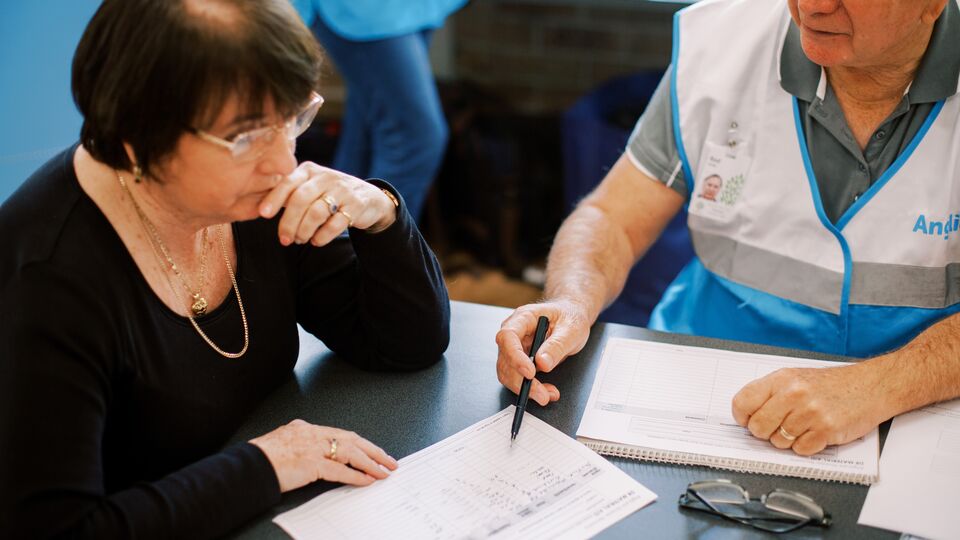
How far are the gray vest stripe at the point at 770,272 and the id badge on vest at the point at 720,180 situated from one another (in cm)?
5

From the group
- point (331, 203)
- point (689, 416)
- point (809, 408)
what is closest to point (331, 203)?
point (331, 203)

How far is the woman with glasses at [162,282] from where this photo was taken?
3.07ft

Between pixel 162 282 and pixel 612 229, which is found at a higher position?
Result: pixel 162 282

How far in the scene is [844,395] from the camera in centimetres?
117

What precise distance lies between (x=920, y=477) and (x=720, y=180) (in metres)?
0.66

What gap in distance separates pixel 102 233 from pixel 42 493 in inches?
11.1

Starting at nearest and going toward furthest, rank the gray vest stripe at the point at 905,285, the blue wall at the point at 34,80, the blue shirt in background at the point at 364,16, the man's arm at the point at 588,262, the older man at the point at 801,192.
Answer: the man's arm at the point at 588,262 < the older man at the point at 801,192 < the gray vest stripe at the point at 905,285 < the blue wall at the point at 34,80 < the blue shirt in background at the point at 364,16

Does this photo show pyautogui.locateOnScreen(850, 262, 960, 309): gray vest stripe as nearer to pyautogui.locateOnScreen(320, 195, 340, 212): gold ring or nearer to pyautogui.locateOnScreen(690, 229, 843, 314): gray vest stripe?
pyautogui.locateOnScreen(690, 229, 843, 314): gray vest stripe

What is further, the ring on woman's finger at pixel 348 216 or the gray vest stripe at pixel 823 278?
the gray vest stripe at pixel 823 278

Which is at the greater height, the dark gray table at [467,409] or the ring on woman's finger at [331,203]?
the ring on woman's finger at [331,203]

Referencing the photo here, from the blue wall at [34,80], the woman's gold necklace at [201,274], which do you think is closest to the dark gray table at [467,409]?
the woman's gold necklace at [201,274]

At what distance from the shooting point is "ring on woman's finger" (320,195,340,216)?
3.84ft

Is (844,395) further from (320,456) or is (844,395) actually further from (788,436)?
(320,456)

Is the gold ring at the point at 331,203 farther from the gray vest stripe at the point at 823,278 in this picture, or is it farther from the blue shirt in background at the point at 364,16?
the blue shirt in background at the point at 364,16
